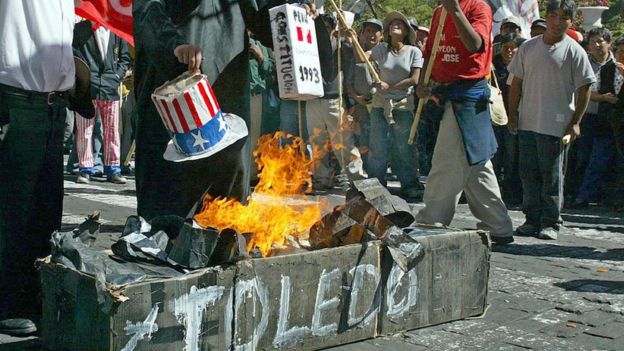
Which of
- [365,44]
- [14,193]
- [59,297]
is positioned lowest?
[59,297]

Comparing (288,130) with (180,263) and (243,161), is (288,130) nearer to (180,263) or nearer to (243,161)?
(243,161)

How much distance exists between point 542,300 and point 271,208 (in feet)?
6.60

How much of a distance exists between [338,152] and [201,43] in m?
7.38

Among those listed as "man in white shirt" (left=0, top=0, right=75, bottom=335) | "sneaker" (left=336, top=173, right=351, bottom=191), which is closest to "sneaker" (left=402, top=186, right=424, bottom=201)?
"sneaker" (left=336, top=173, right=351, bottom=191)

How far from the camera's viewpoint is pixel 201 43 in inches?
176

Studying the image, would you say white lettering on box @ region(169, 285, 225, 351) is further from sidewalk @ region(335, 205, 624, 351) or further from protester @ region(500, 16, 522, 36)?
protester @ region(500, 16, 522, 36)

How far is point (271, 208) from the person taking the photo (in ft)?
14.9

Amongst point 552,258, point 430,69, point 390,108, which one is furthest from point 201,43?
point 390,108

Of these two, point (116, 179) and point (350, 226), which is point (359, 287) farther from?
point (116, 179)

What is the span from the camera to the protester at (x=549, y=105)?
7871mm

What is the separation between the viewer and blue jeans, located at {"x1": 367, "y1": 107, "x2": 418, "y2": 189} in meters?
11.4

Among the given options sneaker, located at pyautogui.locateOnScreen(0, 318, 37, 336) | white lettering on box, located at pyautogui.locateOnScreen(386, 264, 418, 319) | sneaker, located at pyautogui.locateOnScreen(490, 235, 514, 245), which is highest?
white lettering on box, located at pyautogui.locateOnScreen(386, 264, 418, 319)

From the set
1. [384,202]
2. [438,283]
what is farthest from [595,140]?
[384,202]

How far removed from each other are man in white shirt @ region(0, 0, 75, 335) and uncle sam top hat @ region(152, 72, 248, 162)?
0.82 metres
